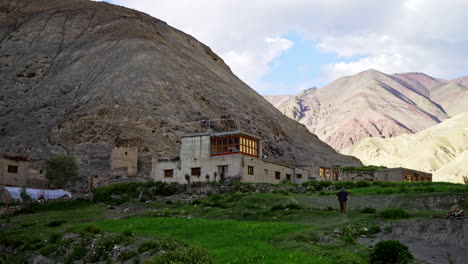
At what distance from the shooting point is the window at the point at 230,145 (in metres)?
59.7

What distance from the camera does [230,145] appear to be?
197ft

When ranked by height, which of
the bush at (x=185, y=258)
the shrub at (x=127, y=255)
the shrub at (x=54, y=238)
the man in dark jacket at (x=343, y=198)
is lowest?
the shrub at (x=127, y=255)

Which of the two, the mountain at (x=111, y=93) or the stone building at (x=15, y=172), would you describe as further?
the mountain at (x=111, y=93)

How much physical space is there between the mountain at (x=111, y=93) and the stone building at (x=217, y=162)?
2121 cm

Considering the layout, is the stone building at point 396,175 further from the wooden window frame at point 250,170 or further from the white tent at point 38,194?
the white tent at point 38,194

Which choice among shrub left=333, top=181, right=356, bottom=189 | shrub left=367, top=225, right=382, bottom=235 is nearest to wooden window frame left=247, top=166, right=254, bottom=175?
shrub left=333, top=181, right=356, bottom=189

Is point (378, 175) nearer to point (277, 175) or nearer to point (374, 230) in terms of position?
point (277, 175)

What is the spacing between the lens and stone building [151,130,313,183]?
58375 millimetres

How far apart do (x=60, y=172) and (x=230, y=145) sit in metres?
24.9

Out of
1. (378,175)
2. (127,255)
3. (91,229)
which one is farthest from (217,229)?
(378,175)

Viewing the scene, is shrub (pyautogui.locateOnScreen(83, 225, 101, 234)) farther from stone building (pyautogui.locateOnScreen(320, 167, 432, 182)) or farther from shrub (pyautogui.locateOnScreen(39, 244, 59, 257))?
stone building (pyautogui.locateOnScreen(320, 167, 432, 182))

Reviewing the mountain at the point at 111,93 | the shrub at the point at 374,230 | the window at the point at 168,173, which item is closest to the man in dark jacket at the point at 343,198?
the shrub at the point at 374,230

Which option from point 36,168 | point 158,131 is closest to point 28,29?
point 158,131

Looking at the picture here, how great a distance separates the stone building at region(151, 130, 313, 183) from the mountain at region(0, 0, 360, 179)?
2121 centimetres
